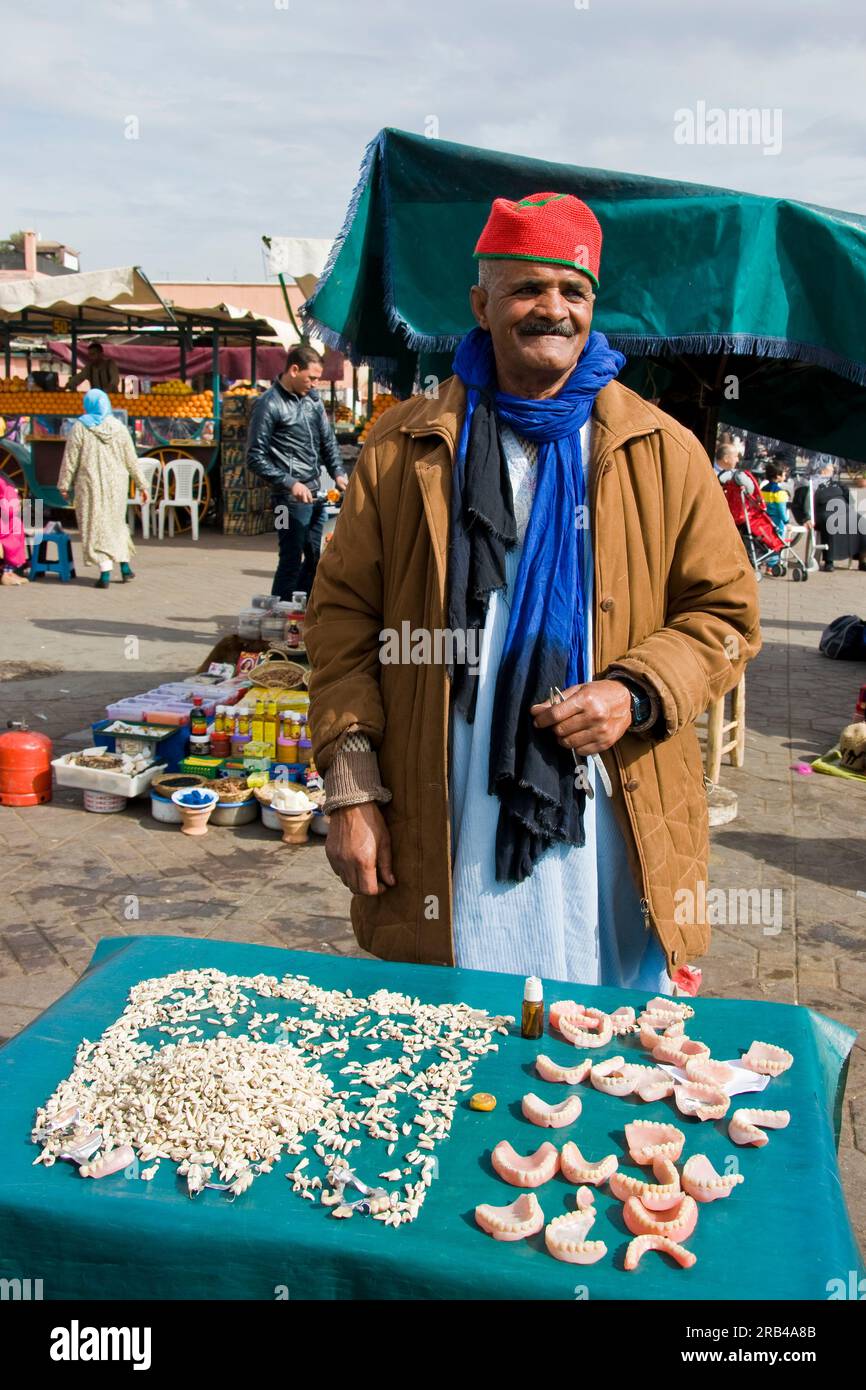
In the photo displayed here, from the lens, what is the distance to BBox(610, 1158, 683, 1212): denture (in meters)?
1.45

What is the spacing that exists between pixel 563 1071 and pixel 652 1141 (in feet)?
0.63

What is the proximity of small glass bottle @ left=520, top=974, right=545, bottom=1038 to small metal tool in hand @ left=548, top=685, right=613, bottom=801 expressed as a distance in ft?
1.42

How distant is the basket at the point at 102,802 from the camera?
5.61m

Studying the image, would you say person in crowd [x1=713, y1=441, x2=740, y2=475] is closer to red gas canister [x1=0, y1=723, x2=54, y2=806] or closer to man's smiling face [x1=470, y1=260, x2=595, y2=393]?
red gas canister [x1=0, y1=723, x2=54, y2=806]

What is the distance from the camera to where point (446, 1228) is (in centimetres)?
143

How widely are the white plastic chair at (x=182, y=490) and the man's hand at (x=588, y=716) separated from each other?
15.0 m

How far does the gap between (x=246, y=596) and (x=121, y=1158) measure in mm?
10432

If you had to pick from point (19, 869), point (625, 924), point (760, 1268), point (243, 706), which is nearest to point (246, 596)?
point (243, 706)

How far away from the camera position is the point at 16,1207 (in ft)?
4.82

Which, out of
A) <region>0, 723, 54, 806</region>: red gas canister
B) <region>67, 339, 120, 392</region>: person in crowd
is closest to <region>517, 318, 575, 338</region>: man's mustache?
<region>0, 723, 54, 806</region>: red gas canister

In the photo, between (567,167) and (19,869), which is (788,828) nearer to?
(567,167)

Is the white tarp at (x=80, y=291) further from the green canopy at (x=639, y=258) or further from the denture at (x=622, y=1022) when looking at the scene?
the denture at (x=622, y=1022)
